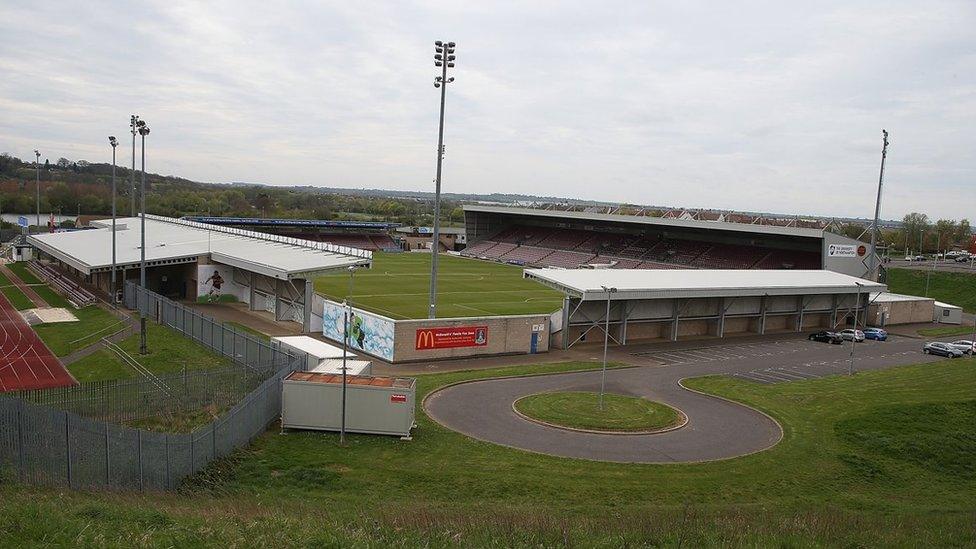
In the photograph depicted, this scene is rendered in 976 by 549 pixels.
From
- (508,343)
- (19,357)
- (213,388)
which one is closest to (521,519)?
(213,388)

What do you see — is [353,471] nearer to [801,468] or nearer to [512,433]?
[512,433]

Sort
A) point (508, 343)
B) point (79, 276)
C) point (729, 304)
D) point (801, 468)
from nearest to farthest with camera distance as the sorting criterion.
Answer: point (801, 468)
point (508, 343)
point (729, 304)
point (79, 276)

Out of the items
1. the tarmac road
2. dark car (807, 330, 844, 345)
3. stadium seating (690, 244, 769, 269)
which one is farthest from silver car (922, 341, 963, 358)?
stadium seating (690, 244, 769, 269)

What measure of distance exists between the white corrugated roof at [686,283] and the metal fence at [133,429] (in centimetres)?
1768

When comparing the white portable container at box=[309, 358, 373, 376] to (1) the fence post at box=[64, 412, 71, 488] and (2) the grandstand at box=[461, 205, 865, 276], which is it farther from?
(2) the grandstand at box=[461, 205, 865, 276]

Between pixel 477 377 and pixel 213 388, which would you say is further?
pixel 477 377

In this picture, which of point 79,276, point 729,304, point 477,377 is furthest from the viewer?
point 79,276

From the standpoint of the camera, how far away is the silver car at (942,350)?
42.3 m

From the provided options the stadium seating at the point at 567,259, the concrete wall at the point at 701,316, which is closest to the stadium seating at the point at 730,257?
the stadium seating at the point at 567,259

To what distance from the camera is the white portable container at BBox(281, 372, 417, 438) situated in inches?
890

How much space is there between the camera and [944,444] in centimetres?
2411

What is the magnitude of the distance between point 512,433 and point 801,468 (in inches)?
341

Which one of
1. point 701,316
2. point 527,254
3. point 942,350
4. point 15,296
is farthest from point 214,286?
point 527,254

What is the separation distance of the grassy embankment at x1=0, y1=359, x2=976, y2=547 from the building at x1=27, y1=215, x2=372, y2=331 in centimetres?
1798
